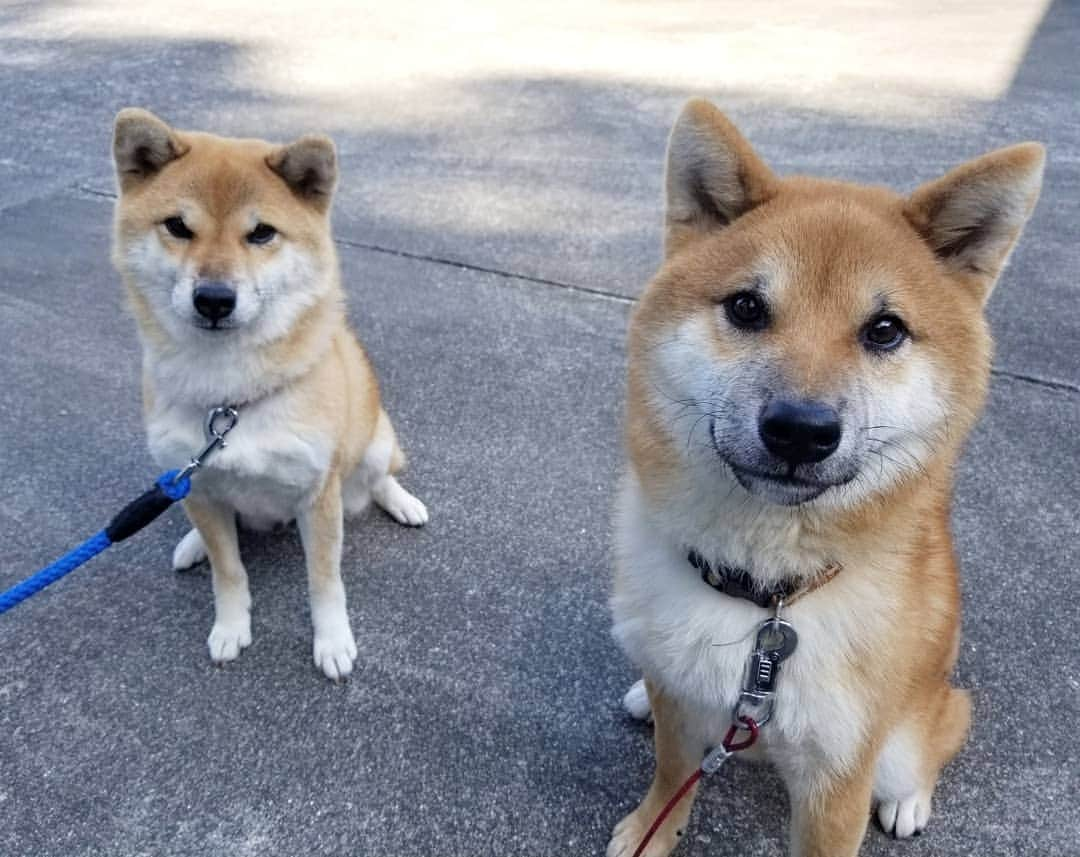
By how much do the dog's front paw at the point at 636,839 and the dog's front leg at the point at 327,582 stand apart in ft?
2.96

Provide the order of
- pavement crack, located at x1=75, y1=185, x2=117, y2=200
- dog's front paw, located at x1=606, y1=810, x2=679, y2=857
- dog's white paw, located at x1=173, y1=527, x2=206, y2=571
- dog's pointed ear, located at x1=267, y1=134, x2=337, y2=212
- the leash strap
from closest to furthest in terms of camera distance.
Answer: the leash strap, dog's front paw, located at x1=606, y1=810, x2=679, y2=857, dog's pointed ear, located at x1=267, y1=134, x2=337, y2=212, dog's white paw, located at x1=173, y1=527, x2=206, y2=571, pavement crack, located at x1=75, y1=185, x2=117, y2=200

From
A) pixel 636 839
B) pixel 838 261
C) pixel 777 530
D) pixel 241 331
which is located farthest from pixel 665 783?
pixel 241 331

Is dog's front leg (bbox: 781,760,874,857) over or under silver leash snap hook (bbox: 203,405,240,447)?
under

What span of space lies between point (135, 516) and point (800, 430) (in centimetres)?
159

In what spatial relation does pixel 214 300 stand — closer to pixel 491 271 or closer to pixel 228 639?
pixel 228 639

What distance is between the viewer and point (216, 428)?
2.35m

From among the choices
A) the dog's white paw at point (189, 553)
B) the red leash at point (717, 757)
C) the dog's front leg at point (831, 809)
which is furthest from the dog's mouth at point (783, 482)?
the dog's white paw at point (189, 553)

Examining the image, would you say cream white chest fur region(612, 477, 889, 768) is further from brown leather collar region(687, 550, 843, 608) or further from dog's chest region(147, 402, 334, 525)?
dog's chest region(147, 402, 334, 525)

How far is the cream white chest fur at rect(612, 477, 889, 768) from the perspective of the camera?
5.52ft

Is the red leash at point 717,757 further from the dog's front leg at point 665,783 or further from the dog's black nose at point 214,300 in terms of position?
the dog's black nose at point 214,300

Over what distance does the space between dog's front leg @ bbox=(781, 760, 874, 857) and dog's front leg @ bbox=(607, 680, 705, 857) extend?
0.83 ft

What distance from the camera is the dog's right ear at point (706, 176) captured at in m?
1.72

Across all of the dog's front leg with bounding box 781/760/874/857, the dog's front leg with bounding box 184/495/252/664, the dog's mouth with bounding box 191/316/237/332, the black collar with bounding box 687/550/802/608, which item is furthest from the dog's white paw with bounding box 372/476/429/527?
the dog's front leg with bounding box 781/760/874/857

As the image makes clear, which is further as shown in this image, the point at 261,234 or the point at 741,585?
the point at 261,234
